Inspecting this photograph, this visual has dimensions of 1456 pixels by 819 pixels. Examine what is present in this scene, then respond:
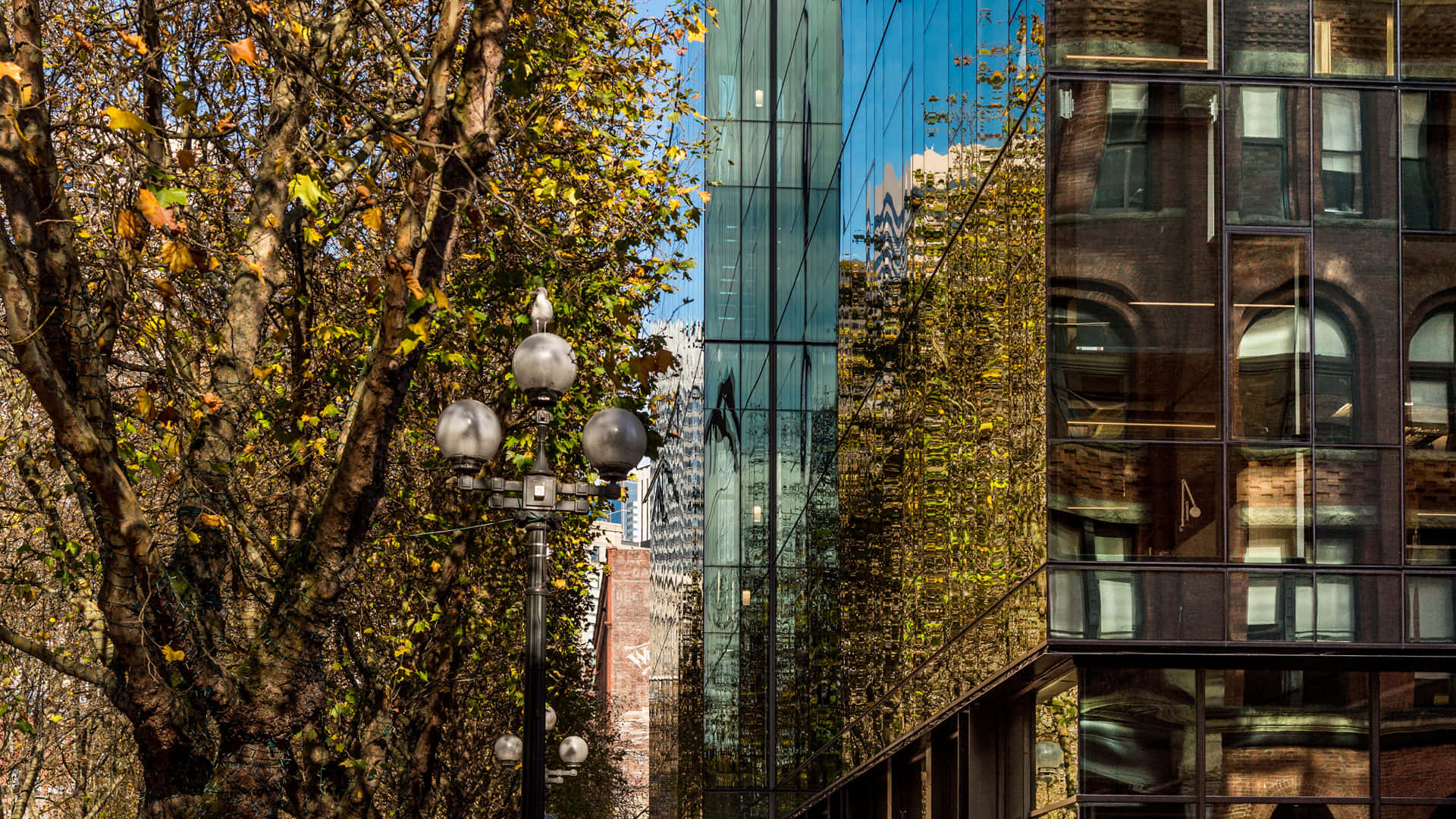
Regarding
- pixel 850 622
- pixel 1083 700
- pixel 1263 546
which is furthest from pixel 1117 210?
pixel 850 622

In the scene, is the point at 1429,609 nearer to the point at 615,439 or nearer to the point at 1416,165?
the point at 1416,165

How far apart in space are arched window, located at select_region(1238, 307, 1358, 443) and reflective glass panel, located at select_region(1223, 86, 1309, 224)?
2.41ft

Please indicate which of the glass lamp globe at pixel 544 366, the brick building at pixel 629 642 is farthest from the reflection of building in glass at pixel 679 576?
the brick building at pixel 629 642

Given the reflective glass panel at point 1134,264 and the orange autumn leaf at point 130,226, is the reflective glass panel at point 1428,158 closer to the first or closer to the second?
the reflective glass panel at point 1134,264

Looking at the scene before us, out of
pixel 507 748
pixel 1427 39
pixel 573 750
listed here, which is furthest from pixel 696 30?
pixel 573 750

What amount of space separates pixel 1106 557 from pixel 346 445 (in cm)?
570

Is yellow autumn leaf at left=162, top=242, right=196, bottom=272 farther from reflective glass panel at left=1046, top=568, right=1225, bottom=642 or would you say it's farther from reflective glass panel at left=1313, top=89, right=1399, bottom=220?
reflective glass panel at left=1313, top=89, right=1399, bottom=220

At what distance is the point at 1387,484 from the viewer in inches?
427

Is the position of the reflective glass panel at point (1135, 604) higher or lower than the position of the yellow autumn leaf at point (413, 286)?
lower

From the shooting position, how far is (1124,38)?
36.1 ft

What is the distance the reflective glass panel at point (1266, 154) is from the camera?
10992 mm

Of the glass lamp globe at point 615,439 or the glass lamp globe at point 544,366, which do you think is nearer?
the glass lamp globe at point 544,366

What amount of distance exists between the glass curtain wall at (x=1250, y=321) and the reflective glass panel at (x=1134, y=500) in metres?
0.01

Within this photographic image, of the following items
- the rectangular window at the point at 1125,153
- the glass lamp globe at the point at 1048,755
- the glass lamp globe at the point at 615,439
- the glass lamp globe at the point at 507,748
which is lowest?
the glass lamp globe at the point at 1048,755
